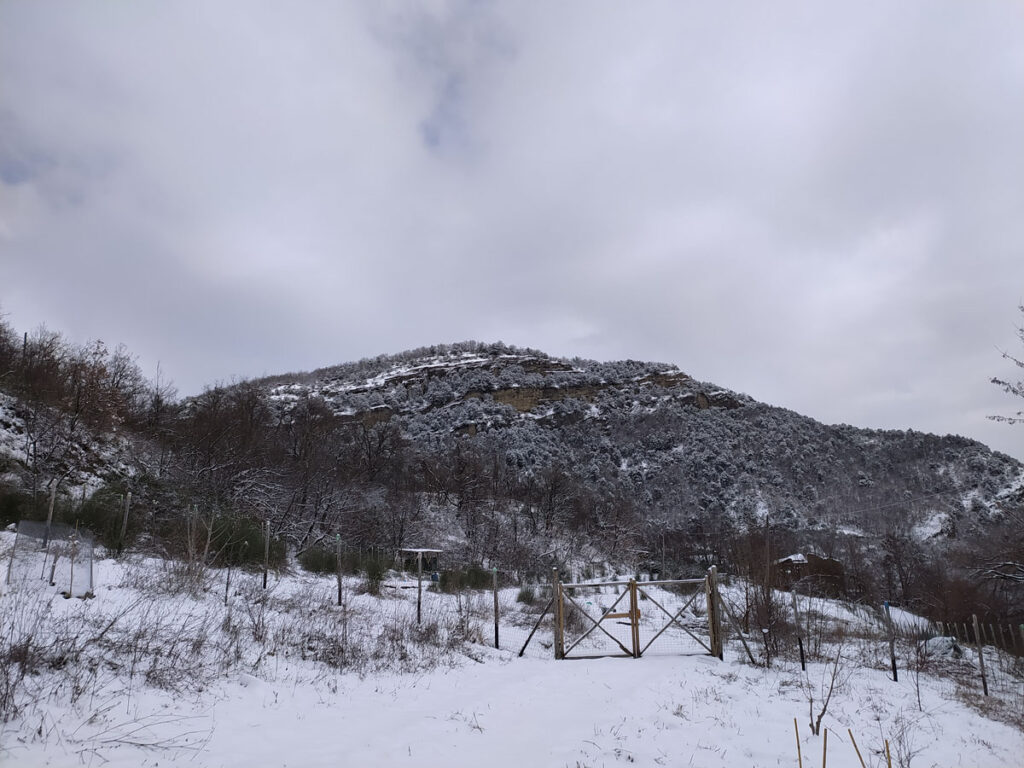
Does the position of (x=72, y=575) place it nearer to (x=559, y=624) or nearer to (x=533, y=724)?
(x=533, y=724)

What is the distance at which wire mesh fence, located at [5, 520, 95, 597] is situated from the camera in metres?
9.02

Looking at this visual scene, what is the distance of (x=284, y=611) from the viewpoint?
38.5 ft

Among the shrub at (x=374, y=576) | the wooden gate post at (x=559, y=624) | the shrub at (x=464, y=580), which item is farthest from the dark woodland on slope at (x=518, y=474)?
the wooden gate post at (x=559, y=624)

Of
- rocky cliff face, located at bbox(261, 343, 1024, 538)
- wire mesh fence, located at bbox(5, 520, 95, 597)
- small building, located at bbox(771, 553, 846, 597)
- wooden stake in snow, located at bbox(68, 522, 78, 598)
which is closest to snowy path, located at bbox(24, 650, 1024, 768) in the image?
wooden stake in snow, located at bbox(68, 522, 78, 598)

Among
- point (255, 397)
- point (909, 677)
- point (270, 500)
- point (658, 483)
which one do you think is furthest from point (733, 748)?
point (658, 483)

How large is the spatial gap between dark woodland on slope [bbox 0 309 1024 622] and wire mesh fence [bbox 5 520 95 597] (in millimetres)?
4157

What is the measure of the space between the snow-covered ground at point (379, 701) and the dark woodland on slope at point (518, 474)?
498cm

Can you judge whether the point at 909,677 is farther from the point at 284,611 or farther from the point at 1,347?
the point at 1,347

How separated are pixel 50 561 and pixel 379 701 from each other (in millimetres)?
6377

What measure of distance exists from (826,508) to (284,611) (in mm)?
64616

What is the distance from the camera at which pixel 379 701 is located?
8.08m

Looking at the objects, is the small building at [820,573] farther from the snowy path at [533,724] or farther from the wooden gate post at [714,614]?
the snowy path at [533,724]

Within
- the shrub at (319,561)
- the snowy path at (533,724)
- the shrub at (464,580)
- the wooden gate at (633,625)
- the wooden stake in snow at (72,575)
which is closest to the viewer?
the snowy path at (533,724)

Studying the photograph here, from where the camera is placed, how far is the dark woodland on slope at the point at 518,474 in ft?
68.0
